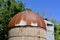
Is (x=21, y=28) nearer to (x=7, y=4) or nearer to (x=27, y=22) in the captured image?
(x=27, y=22)

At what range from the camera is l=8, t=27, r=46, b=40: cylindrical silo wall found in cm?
1340

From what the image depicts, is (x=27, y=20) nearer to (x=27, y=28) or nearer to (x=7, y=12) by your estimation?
(x=27, y=28)

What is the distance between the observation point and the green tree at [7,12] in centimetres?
2103

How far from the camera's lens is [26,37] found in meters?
13.4

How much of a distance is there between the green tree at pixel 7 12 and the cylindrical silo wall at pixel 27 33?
714cm

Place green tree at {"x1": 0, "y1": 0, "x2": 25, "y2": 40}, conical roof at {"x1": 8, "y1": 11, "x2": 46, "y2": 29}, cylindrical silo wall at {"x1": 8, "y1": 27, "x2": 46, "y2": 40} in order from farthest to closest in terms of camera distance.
Answer: green tree at {"x1": 0, "y1": 0, "x2": 25, "y2": 40} → conical roof at {"x1": 8, "y1": 11, "x2": 46, "y2": 29} → cylindrical silo wall at {"x1": 8, "y1": 27, "x2": 46, "y2": 40}

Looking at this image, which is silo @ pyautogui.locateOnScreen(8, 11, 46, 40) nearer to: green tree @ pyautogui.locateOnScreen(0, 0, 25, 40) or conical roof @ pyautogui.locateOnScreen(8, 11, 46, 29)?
conical roof @ pyautogui.locateOnScreen(8, 11, 46, 29)

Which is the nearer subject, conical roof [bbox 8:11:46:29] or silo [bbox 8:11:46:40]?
silo [bbox 8:11:46:40]

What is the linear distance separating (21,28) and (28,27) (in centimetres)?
52

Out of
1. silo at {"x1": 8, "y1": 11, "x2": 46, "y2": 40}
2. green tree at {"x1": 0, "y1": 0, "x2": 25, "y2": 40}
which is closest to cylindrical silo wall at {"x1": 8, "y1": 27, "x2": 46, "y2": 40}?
silo at {"x1": 8, "y1": 11, "x2": 46, "y2": 40}

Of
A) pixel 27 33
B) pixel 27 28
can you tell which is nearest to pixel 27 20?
pixel 27 28

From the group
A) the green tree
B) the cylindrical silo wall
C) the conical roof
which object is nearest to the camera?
the cylindrical silo wall

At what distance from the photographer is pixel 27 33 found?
1341 cm

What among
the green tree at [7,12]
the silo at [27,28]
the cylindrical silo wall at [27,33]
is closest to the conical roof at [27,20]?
the silo at [27,28]
